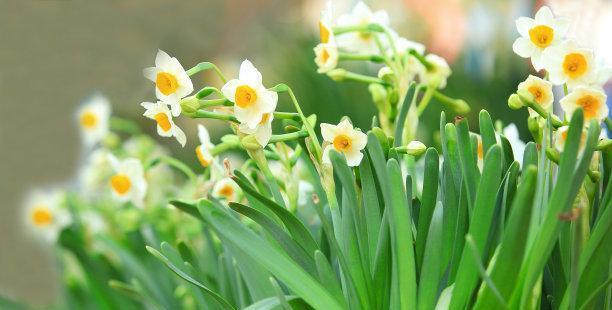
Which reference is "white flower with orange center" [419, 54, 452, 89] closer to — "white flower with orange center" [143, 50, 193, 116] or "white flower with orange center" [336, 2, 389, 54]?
"white flower with orange center" [336, 2, 389, 54]

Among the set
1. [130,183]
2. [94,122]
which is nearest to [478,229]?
[130,183]

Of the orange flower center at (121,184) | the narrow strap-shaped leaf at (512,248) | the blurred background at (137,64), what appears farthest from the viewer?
the blurred background at (137,64)

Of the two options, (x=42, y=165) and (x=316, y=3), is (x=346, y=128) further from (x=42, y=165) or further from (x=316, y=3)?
(x=316, y=3)

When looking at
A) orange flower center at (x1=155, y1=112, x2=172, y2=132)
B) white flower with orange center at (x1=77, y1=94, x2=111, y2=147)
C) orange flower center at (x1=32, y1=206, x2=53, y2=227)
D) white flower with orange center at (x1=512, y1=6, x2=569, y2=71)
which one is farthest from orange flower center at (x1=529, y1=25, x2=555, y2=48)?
orange flower center at (x1=32, y1=206, x2=53, y2=227)

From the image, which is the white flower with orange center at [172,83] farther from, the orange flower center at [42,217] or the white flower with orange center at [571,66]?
the orange flower center at [42,217]

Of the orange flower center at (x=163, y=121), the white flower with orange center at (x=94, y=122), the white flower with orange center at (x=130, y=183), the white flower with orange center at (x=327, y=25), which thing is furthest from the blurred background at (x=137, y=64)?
the orange flower center at (x=163, y=121)

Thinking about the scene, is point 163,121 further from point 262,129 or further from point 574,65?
point 574,65
